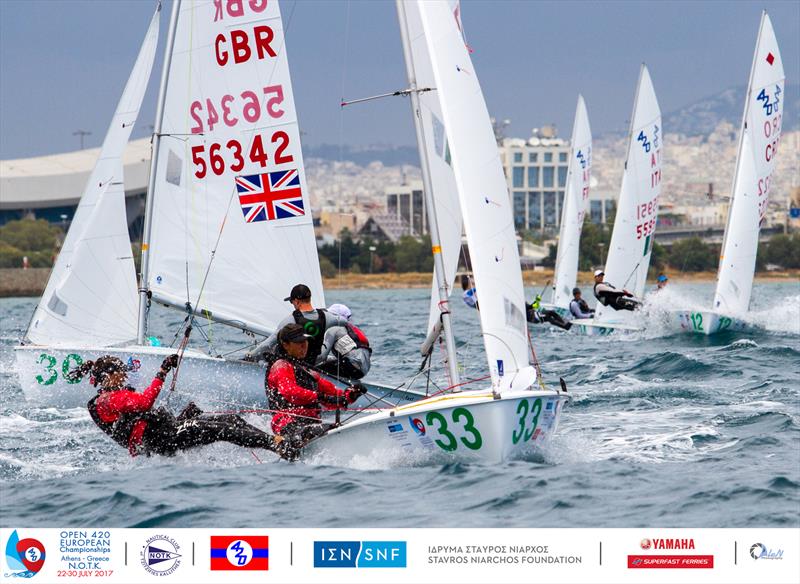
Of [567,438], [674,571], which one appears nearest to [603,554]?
[674,571]

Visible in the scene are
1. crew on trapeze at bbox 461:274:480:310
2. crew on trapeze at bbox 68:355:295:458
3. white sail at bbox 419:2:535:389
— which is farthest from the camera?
crew on trapeze at bbox 461:274:480:310

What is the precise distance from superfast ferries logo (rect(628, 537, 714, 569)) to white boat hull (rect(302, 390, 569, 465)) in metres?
2.15

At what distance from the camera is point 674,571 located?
17.8 ft

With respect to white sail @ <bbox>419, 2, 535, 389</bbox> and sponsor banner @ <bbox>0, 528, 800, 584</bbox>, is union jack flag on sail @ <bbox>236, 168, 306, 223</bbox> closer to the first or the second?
white sail @ <bbox>419, 2, 535, 389</bbox>

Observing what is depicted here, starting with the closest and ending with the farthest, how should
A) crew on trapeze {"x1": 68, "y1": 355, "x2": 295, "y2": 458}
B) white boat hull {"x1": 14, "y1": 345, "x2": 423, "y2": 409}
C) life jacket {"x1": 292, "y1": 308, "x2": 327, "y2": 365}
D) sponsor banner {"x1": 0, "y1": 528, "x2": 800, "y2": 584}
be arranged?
sponsor banner {"x1": 0, "y1": 528, "x2": 800, "y2": 584}, crew on trapeze {"x1": 68, "y1": 355, "x2": 295, "y2": 458}, life jacket {"x1": 292, "y1": 308, "x2": 327, "y2": 365}, white boat hull {"x1": 14, "y1": 345, "x2": 423, "y2": 409}

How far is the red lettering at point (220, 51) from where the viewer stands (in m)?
12.3

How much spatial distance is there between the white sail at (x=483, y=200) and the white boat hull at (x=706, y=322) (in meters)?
11.7

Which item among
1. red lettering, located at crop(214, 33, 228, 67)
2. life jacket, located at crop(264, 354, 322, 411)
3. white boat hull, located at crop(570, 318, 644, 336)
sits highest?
red lettering, located at crop(214, 33, 228, 67)

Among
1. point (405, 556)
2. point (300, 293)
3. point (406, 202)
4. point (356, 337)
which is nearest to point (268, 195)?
point (356, 337)

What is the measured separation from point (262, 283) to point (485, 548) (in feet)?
23.2

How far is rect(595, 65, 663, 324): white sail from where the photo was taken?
75.4 feet

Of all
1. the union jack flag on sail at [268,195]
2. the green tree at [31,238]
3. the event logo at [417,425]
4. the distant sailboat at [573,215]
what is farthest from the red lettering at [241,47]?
the green tree at [31,238]

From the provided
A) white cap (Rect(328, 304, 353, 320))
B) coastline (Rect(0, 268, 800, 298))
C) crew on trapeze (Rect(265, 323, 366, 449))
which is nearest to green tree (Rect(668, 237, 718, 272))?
coastline (Rect(0, 268, 800, 298))

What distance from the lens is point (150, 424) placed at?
8.41m
